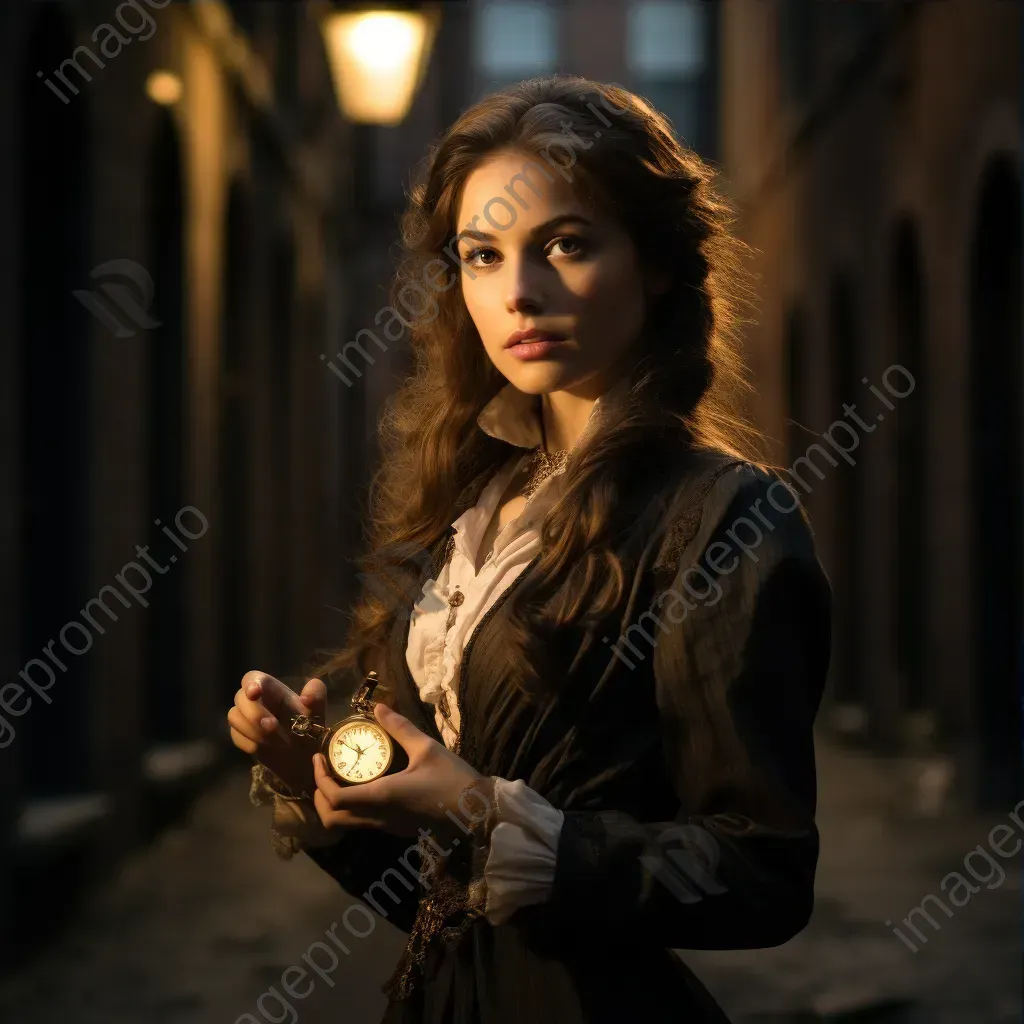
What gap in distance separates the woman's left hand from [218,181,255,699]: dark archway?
35.2 ft

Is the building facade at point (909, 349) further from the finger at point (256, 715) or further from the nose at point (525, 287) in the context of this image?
the finger at point (256, 715)

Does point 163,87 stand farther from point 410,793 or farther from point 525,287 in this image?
point 410,793

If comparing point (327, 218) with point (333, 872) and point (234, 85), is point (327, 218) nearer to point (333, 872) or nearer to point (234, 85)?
point (234, 85)

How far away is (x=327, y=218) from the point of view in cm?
2016

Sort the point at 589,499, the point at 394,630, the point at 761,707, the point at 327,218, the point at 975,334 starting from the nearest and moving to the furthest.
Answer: the point at 761,707
the point at 589,499
the point at 394,630
the point at 975,334
the point at 327,218

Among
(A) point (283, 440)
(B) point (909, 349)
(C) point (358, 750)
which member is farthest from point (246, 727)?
(A) point (283, 440)

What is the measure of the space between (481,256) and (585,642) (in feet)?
1.73

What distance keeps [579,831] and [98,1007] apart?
15.8ft

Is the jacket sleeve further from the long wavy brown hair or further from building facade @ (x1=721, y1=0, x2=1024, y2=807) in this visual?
building facade @ (x1=721, y1=0, x2=1024, y2=807)

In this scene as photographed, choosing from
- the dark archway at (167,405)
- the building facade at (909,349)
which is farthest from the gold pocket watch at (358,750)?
the dark archway at (167,405)

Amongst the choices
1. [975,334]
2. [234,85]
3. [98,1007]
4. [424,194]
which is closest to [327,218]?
[234,85]

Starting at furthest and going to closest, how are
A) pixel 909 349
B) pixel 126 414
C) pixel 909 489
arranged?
pixel 909 489 < pixel 909 349 < pixel 126 414

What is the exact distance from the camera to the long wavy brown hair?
2119 millimetres

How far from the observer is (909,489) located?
528 inches
